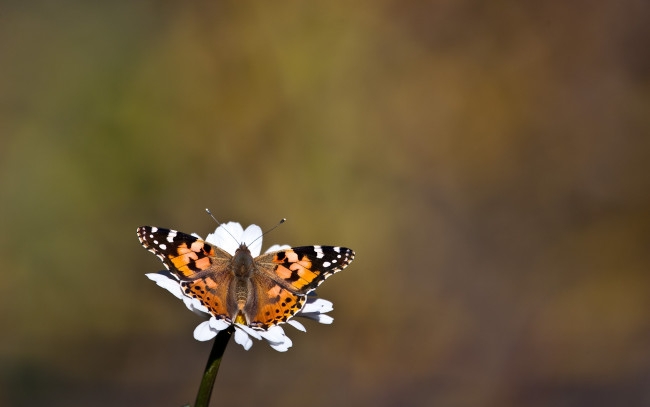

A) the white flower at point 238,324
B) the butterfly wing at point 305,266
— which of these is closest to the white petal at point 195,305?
the white flower at point 238,324

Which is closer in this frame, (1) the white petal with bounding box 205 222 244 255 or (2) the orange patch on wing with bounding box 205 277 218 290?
(2) the orange patch on wing with bounding box 205 277 218 290

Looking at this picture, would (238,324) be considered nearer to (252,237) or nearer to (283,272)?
(283,272)

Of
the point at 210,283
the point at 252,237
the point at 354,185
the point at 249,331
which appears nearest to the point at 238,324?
the point at 249,331

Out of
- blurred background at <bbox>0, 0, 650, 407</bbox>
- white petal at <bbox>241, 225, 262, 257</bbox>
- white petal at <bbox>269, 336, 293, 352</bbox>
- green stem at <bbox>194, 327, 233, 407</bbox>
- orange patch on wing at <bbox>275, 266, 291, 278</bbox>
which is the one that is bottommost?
green stem at <bbox>194, 327, 233, 407</bbox>

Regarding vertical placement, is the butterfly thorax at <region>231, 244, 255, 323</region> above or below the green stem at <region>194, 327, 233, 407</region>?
above

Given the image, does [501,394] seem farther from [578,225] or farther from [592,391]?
[578,225]

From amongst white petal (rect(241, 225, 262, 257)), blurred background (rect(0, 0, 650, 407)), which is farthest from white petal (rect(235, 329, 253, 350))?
blurred background (rect(0, 0, 650, 407))

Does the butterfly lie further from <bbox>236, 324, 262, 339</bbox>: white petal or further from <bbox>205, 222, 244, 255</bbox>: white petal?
<bbox>205, 222, 244, 255</bbox>: white petal

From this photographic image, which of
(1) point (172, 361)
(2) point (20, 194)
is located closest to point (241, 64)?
(2) point (20, 194)
